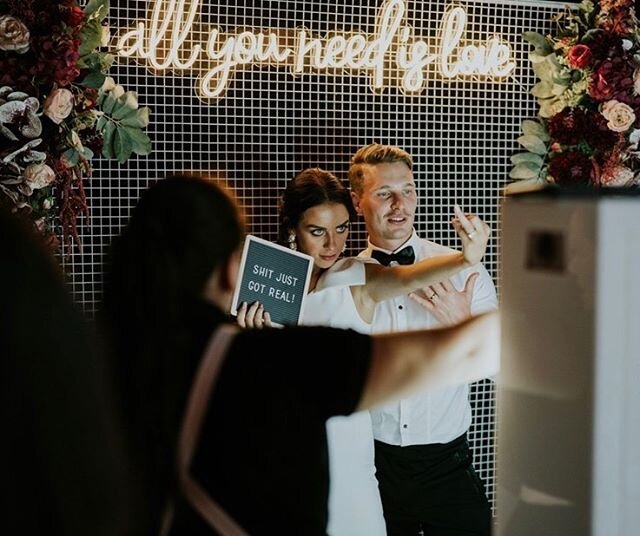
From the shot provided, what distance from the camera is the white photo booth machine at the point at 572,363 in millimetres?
1057

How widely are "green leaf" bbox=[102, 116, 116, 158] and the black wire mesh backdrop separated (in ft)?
0.73

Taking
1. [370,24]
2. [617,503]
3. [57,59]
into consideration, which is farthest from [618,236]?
[370,24]

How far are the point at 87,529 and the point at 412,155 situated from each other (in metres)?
3.39

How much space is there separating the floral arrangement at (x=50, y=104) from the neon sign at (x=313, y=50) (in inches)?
13.4

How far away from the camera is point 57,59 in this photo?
116 inches

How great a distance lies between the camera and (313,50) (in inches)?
151

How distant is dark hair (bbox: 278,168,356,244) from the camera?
3654 millimetres

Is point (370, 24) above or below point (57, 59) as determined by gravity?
above

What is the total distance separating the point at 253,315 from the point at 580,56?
1628 mm

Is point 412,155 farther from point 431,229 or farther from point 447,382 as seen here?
point 447,382

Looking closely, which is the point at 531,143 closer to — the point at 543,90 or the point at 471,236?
the point at 543,90

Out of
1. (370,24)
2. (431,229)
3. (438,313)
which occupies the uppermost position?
(370,24)

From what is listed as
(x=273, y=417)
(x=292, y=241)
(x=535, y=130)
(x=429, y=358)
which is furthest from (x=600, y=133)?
(x=273, y=417)

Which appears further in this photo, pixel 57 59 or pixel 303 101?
pixel 303 101
